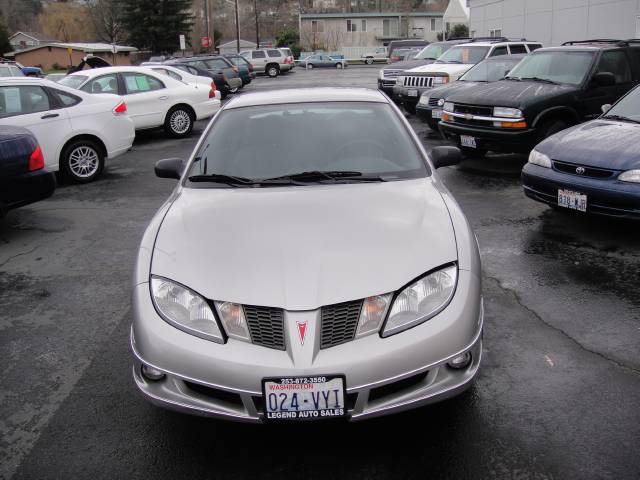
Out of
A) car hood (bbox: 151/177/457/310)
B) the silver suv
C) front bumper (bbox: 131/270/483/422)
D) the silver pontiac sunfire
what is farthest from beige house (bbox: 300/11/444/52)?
front bumper (bbox: 131/270/483/422)

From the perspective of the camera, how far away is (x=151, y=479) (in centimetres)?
274

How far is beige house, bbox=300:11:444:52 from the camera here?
79.9 m

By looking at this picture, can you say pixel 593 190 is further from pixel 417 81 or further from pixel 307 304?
pixel 417 81

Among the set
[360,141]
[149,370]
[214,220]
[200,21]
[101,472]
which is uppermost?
[200,21]

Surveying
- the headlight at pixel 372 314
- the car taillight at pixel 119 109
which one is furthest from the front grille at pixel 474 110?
the headlight at pixel 372 314

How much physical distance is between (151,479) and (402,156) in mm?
2411

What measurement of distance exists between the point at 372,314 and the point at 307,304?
11.4 inches

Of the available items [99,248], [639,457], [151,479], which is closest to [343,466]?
[151,479]

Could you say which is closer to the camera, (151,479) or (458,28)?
(151,479)

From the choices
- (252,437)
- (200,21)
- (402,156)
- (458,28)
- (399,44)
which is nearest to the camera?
(252,437)

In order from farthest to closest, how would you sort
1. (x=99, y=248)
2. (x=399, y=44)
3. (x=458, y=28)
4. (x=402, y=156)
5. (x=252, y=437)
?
(x=458, y=28)
(x=399, y=44)
(x=99, y=248)
(x=402, y=156)
(x=252, y=437)

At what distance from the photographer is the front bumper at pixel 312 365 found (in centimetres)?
257

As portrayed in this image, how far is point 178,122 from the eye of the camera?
544 inches

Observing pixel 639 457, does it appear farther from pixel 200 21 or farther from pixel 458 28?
pixel 200 21
